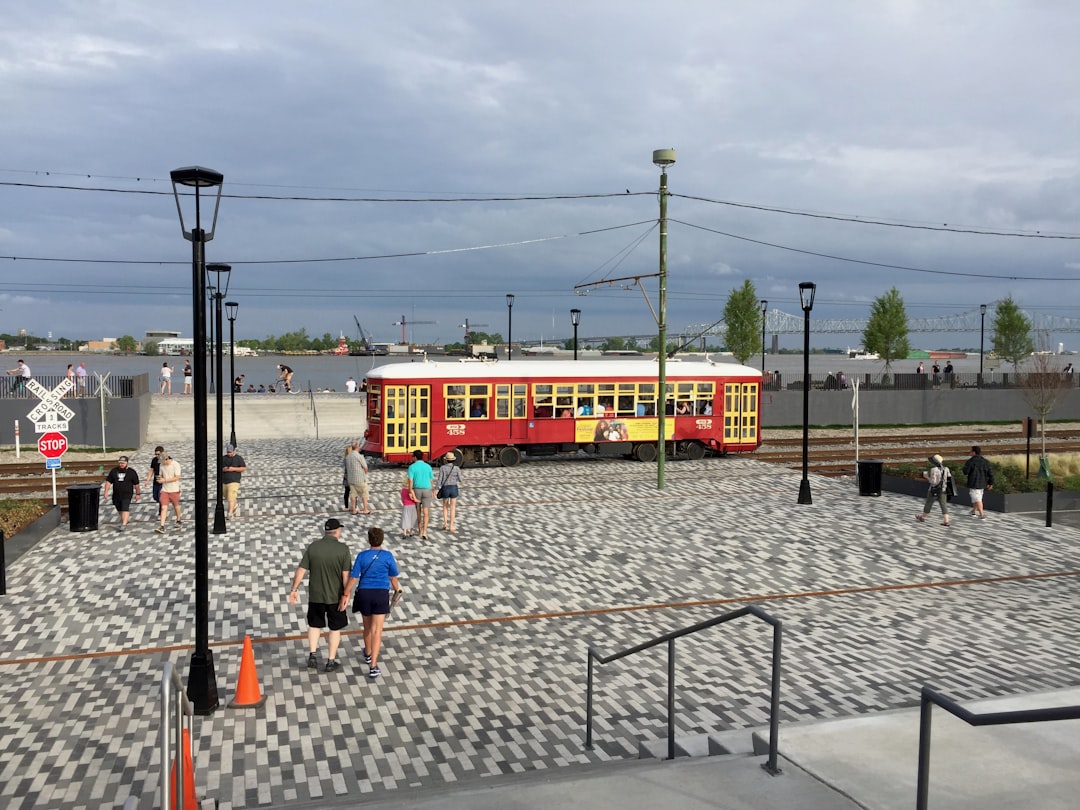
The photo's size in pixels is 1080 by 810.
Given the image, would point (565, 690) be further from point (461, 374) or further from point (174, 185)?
point (461, 374)

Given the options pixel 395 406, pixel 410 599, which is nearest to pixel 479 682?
pixel 410 599

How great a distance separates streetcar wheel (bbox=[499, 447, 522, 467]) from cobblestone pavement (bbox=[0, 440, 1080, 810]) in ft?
25.0

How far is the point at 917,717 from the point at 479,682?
4.64m

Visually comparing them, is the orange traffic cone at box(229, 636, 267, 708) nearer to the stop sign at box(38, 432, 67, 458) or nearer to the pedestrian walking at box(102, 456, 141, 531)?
the pedestrian walking at box(102, 456, 141, 531)

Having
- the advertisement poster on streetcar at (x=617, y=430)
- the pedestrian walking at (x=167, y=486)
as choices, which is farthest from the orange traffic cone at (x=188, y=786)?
the advertisement poster on streetcar at (x=617, y=430)

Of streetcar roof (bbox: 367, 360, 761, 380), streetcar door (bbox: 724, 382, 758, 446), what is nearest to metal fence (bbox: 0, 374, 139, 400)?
streetcar roof (bbox: 367, 360, 761, 380)

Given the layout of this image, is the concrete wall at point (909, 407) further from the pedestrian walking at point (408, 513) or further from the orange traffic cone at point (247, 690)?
the orange traffic cone at point (247, 690)

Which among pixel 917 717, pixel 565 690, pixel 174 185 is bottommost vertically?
pixel 565 690

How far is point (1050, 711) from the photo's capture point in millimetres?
4652

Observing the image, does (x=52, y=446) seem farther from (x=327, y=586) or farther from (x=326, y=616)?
(x=327, y=586)

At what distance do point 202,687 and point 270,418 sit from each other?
33.8 meters

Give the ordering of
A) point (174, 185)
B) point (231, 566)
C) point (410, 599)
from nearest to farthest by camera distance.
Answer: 1. point (174, 185)
2. point (410, 599)
3. point (231, 566)

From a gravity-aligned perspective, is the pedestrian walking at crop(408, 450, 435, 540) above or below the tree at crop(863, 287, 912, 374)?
below

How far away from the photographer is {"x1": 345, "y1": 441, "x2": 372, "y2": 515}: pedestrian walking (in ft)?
65.0
